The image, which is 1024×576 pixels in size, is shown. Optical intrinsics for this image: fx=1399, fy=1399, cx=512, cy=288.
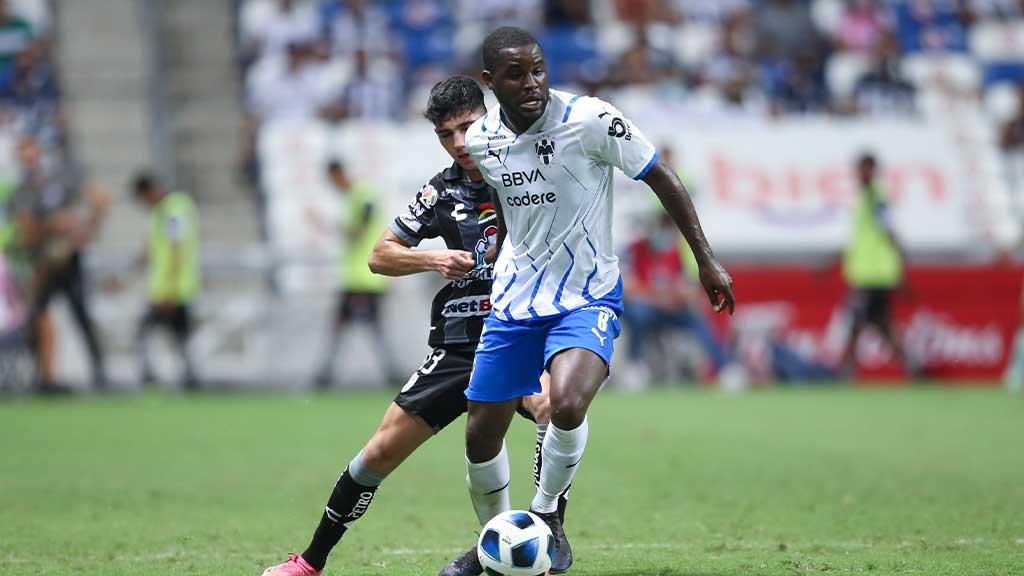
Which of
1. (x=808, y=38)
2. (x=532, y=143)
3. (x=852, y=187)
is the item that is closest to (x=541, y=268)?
(x=532, y=143)

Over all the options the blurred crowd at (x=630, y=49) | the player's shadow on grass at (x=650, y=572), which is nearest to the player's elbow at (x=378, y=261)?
the player's shadow on grass at (x=650, y=572)

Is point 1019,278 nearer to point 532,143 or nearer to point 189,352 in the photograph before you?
point 189,352

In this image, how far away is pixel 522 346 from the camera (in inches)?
235

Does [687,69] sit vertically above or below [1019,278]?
above

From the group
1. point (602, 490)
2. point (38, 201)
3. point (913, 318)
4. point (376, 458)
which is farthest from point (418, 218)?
point (38, 201)

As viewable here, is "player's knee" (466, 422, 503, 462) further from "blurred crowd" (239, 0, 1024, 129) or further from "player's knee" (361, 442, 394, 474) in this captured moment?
"blurred crowd" (239, 0, 1024, 129)

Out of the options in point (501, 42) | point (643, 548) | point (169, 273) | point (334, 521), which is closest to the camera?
point (501, 42)

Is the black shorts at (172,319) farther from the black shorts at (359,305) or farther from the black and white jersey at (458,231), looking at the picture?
the black and white jersey at (458,231)

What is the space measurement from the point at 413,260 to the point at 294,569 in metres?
1.45

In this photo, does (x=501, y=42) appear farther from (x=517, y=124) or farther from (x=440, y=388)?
(x=440, y=388)

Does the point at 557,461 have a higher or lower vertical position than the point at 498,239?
lower

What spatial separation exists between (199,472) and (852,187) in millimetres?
12613

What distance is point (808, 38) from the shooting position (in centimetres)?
2355

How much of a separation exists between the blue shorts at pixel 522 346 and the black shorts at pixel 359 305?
11.2 metres
